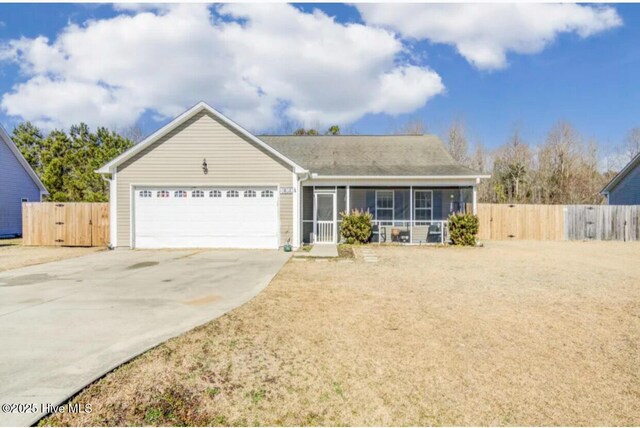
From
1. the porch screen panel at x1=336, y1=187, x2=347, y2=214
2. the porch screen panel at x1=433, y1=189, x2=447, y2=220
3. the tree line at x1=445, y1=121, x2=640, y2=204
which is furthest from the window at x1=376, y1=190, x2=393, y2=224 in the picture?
the tree line at x1=445, y1=121, x2=640, y2=204

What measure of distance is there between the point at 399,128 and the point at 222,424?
133 feet

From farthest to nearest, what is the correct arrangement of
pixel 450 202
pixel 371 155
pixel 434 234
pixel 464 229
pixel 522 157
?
1. pixel 522 157
2. pixel 371 155
3. pixel 450 202
4. pixel 434 234
5. pixel 464 229

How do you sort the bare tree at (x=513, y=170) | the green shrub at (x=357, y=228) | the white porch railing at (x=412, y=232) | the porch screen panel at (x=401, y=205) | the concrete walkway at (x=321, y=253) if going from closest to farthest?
1. the concrete walkway at (x=321, y=253)
2. the green shrub at (x=357, y=228)
3. the white porch railing at (x=412, y=232)
4. the porch screen panel at (x=401, y=205)
5. the bare tree at (x=513, y=170)

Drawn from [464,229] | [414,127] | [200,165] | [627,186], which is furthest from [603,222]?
[414,127]

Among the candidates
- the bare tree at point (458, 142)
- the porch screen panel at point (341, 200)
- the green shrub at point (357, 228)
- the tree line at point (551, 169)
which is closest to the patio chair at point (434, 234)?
the green shrub at point (357, 228)

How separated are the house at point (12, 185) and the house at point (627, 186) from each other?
3480 cm

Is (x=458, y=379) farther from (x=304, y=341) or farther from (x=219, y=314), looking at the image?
(x=219, y=314)

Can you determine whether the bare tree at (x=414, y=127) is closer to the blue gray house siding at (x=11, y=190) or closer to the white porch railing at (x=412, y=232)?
the white porch railing at (x=412, y=232)

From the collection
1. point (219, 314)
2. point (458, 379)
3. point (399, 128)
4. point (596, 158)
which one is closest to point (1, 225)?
point (219, 314)

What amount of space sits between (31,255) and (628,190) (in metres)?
30.2

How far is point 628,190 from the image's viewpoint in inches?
873

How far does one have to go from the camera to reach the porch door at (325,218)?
15.8 meters

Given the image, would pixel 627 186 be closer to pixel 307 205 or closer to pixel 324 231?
pixel 324 231

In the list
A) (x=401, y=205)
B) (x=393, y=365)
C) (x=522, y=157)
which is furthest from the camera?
(x=522, y=157)
